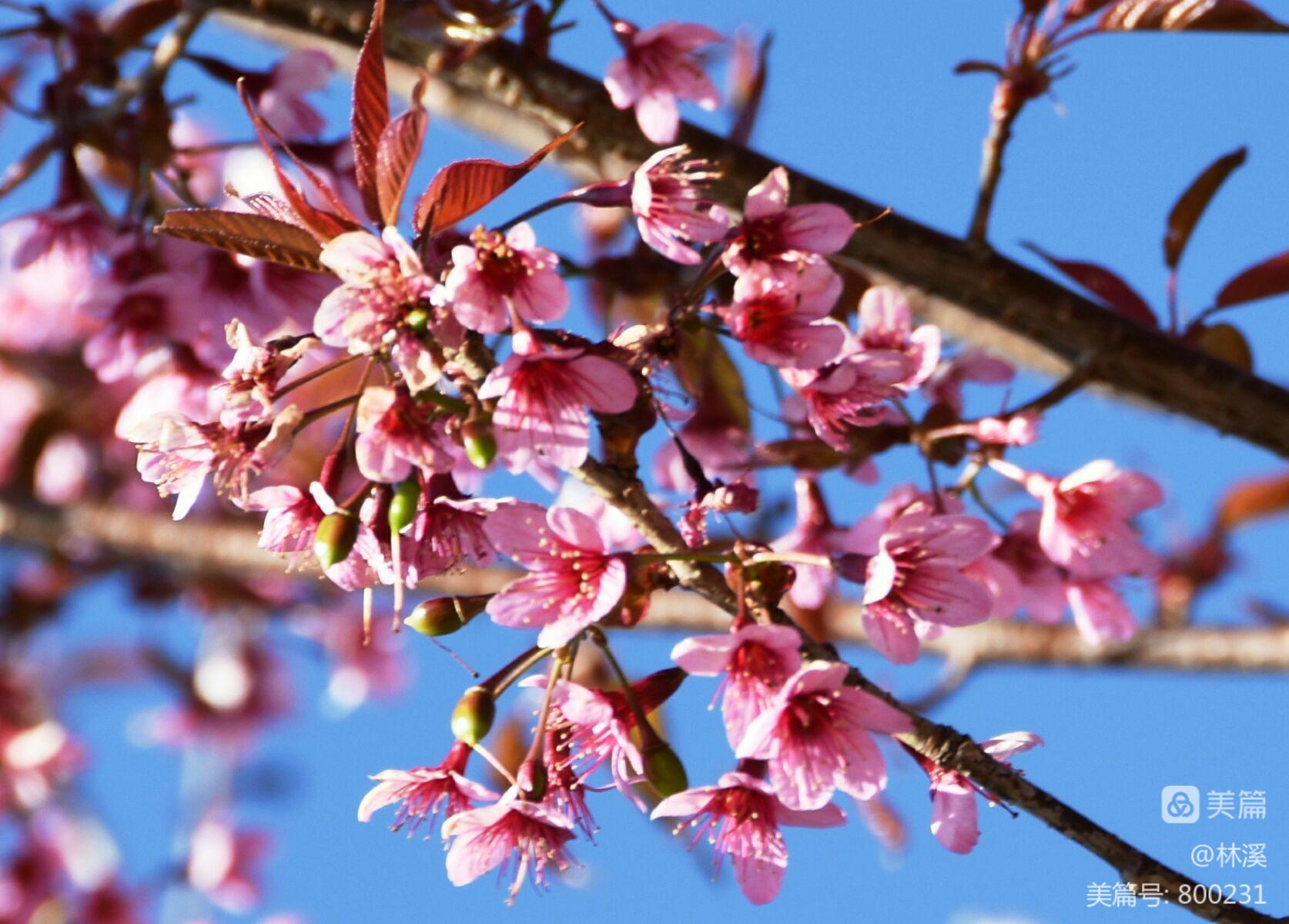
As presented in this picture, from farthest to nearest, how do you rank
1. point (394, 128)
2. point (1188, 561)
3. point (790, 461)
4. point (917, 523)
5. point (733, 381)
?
point (1188, 561) < point (733, 381) < point (790, 461) < point (917, 523) < point (394, 128)

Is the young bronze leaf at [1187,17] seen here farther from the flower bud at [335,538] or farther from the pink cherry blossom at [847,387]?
the flower bud at [335,538]

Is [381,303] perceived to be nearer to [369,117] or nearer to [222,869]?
[369,117]

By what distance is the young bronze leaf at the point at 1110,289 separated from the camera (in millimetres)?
1805

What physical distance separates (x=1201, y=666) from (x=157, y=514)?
7.52 ft

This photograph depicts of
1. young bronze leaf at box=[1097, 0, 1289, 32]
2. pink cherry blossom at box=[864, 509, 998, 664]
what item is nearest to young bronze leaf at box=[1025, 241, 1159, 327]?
young bronze leaf at box=[1097, 0, 1289, 32]

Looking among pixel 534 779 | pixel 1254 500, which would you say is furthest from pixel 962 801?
→ pixel 1254 500

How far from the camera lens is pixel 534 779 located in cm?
113

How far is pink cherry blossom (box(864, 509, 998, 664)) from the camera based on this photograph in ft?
3.87

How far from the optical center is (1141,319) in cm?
→ 184

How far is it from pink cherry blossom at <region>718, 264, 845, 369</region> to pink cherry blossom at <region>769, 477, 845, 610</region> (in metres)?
0.35

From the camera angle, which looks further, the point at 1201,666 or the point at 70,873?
the point at 70,873

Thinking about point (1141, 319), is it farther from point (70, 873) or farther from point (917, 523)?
point (70, 873)

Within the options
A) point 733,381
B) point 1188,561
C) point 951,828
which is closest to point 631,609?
point 951,828

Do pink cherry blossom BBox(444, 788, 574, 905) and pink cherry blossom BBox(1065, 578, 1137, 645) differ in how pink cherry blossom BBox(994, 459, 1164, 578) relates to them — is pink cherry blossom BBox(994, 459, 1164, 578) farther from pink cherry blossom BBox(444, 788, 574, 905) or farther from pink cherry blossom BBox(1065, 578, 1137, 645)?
pink cherry blossom BBox(444, 788, 574, 905)
